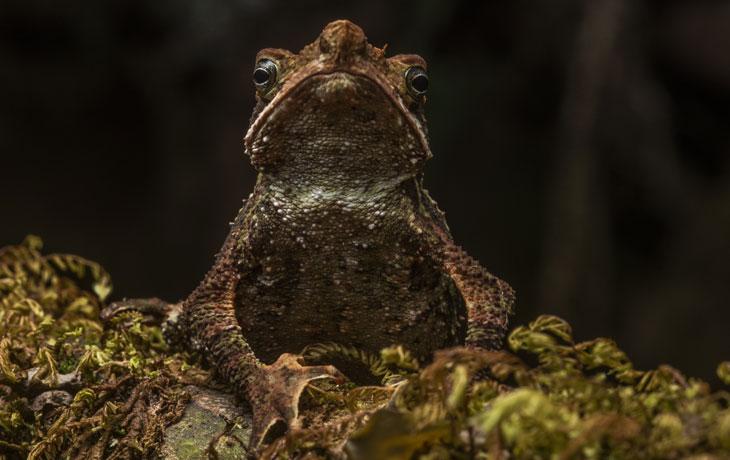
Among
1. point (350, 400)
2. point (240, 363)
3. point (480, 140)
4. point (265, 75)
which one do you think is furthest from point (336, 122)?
point (480, 140)

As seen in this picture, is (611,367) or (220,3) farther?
(220,3)

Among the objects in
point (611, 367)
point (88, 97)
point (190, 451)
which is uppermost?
point (88, 97)

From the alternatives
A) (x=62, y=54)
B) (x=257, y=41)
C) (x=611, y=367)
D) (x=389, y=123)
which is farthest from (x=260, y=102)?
(x=62, y=54)

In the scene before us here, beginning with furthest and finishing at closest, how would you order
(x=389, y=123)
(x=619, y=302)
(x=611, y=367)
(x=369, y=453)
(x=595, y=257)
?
(x=619, y=302) < (x=595, y=257) < (x=389, y=123) < (x=611, y=367) < (x=369, y=453)

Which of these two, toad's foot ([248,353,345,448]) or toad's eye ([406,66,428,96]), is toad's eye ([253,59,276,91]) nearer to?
toad's eye ([406,66,428,96])

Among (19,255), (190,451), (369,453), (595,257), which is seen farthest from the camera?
(595,257)

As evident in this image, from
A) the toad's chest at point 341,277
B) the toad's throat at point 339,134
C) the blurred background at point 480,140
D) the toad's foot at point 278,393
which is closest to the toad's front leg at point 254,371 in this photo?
the toad's foot at point 278,393

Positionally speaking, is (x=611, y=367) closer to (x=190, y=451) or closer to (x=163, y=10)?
(x=190, y=451)

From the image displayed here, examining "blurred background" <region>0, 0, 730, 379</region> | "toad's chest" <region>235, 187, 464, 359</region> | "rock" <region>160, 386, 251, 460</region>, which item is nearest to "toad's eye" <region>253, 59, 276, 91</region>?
"toad's chest" <region>235, 187, 464, 359</region>
